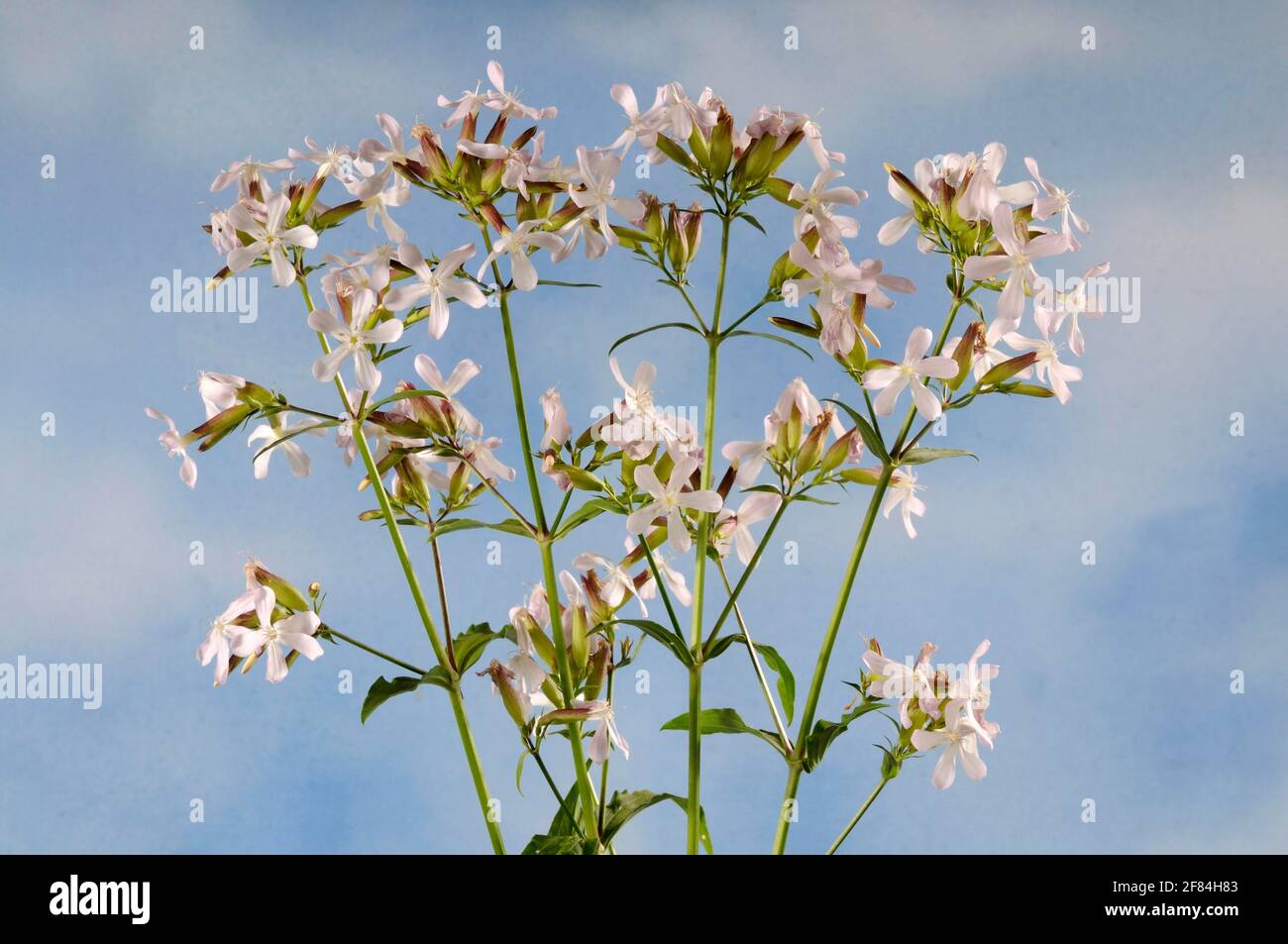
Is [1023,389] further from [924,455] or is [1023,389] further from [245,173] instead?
[245,173]

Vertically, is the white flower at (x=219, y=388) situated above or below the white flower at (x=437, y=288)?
below

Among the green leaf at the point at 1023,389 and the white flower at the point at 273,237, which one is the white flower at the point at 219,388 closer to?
the white flower at the point at 273,237

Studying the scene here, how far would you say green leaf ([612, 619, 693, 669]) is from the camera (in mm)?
1109

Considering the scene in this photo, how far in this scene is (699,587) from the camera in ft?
3.88

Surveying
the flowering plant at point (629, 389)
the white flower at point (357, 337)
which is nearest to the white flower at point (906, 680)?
the flowering plant at point (629, 389)

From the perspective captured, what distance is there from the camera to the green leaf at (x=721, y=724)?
1188 mm

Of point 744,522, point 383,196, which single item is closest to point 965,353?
point 744,522

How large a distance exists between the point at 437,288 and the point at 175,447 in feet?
1.01

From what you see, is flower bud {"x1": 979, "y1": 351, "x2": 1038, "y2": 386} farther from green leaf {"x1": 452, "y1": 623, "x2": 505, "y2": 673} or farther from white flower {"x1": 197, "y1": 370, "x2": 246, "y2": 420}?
white flower {"x1": 197, "y1": 370, "x2": 246, "y2": 420}

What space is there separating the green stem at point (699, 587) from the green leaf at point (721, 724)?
0.06ft

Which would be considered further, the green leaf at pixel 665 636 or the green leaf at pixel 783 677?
the green leaf at pixel 783 677
